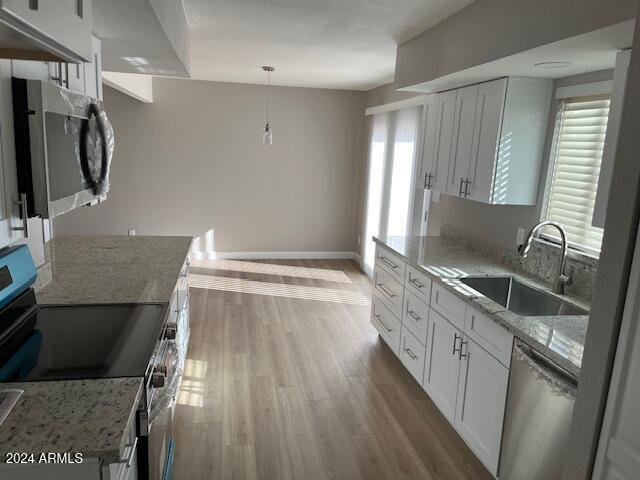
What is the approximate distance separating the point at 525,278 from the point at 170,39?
253 centimetres

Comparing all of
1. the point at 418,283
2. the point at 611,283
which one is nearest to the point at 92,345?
the point at 611,283

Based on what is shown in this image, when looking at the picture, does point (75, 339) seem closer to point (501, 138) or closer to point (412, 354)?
point (412, 354)

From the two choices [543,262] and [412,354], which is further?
[412,354]

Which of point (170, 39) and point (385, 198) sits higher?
point (170, 39)

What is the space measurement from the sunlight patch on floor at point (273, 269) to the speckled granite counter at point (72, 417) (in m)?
4.72

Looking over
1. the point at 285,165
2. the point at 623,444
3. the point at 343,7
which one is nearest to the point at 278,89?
the point at 285,165

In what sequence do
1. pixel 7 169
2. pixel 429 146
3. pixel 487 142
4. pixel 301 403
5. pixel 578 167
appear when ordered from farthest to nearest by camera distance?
1. pixel 429 146
2. pixel 301 403
3. pixel 487 142
4. pixel 578 167
5. pixel 7 169

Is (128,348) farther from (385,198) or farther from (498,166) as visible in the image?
(385,198)

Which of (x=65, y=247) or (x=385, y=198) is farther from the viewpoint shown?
(x=385, y=198)

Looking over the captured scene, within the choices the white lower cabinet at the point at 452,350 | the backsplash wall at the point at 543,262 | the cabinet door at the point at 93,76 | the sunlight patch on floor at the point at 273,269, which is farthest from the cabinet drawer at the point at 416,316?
the sunlight patch on floor at the point at 273,269

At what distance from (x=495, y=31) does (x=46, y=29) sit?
6.97 ft

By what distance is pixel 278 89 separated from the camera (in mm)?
6434

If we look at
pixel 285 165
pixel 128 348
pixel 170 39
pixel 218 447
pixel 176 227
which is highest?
pixel 170 39

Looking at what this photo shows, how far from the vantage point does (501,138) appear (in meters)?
2.84
